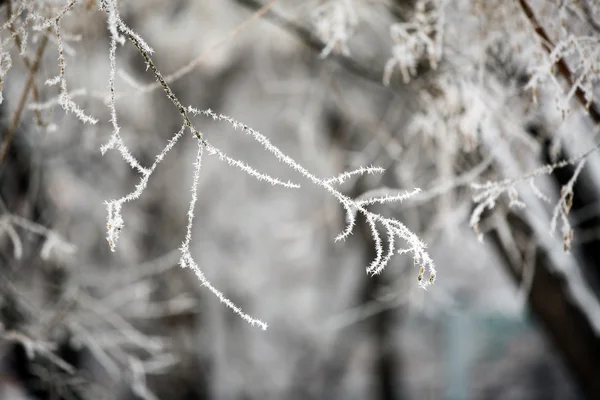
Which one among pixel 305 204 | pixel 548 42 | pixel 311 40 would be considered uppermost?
pixel 305 204

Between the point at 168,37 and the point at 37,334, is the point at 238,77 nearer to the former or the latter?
the point at 168,37

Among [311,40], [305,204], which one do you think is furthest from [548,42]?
[305,204]

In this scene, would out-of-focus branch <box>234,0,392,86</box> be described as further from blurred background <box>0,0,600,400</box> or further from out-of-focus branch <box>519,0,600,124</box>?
out-of-focus branch <box>519,0,600,124</box>

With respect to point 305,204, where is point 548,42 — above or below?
below

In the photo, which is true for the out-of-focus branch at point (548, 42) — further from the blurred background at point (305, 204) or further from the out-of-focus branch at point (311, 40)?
the out-of-focus branch at point (311, 40)

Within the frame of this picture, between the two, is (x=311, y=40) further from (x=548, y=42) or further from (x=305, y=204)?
(x=305, y=204)

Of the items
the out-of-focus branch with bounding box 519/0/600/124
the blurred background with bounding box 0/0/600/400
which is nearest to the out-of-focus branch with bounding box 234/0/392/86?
the blurred background with bounding box 0/0/600/400

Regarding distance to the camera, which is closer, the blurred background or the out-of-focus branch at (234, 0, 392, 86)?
the blurred background

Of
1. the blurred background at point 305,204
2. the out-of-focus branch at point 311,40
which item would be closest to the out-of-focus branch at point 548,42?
the blurred background at point 305,204
